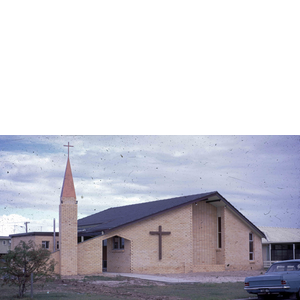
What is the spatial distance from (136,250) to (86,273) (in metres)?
3.57

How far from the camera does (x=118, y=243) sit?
30344mm

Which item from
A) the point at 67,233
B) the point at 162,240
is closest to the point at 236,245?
the point at 162,240

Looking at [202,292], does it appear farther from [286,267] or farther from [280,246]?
[280,246]

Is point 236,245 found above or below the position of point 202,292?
above

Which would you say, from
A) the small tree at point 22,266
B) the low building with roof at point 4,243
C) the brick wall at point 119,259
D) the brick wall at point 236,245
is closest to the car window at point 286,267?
the small tree at point 22,266

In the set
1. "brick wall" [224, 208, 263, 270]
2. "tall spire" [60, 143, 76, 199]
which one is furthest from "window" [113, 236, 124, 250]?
"brick wall" [224, 208, 263, 270]

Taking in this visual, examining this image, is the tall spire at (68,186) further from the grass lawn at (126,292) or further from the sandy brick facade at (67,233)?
the grass lawn at (126,292)

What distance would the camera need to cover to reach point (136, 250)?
2884 centimetres

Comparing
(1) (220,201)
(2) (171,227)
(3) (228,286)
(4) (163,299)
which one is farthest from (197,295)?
(1) (220,201)

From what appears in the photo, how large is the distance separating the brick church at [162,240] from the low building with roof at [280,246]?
5.52m

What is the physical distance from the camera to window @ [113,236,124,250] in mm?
29984

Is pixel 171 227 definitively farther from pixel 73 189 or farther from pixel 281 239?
pixel 281 239

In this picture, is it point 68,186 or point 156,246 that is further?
point 156,246

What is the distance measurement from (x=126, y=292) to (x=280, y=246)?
26.6 meters
